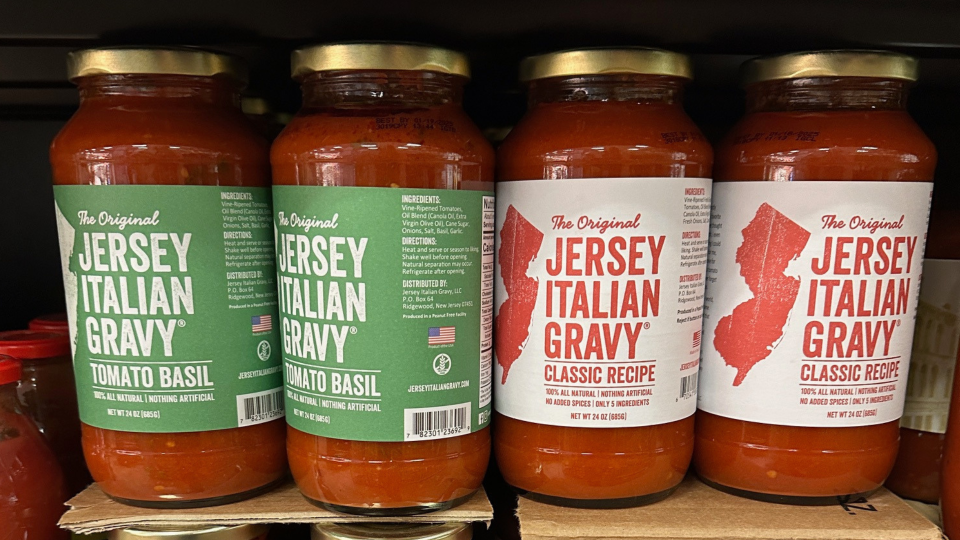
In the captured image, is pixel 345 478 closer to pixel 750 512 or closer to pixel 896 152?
pixel 750 512

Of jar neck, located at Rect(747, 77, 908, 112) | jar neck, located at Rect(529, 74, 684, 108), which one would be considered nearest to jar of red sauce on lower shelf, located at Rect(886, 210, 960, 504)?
jar neck, located at Rect(747, 77, 908, 112)

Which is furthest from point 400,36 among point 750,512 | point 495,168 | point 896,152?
point 750,512

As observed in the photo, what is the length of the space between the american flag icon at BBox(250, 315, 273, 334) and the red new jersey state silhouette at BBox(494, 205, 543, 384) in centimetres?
28

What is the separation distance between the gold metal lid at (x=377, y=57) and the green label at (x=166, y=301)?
7.1 inches

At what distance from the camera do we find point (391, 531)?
734 mm

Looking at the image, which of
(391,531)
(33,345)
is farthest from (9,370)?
(391,531)

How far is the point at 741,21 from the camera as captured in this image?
2.28 feet

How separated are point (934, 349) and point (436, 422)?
69 cm

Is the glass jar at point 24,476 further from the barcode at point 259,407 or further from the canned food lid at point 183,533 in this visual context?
the barcode at point 259,407

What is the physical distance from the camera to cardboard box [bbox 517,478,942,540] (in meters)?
0.72

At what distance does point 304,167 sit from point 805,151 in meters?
0.56

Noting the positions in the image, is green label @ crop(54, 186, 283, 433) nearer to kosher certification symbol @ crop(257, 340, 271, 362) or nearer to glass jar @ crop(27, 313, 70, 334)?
kosher certification symbol @ crop(257, 340, 271, 362)

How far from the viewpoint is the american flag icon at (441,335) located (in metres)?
0.71

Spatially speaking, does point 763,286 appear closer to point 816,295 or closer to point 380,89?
point 816,295
